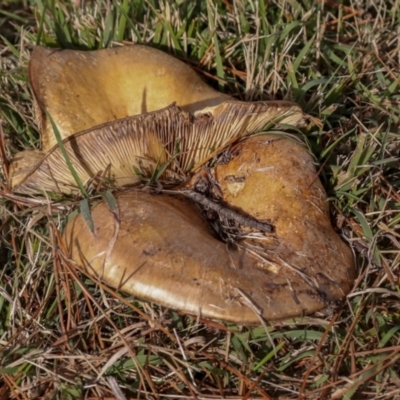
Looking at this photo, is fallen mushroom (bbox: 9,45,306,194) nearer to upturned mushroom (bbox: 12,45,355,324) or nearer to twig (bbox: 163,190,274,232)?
upturned mushroom (bbox: 12,45,355,324)

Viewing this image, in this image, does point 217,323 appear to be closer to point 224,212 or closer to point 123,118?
point 224,212

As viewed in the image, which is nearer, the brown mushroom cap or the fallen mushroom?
the brown mushroom cap

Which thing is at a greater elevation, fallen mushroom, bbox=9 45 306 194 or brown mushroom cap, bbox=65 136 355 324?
fallen mushroom, bbox=9 45 306 194

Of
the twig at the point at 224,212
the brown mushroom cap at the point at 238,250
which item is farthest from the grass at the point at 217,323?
the twig at the point at 224,212

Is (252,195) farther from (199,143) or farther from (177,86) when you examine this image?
(177,86)

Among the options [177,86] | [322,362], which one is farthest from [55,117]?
[322,362]

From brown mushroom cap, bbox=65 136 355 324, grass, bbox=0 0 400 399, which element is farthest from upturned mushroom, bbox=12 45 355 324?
grass, bbox=0 0 400 399
